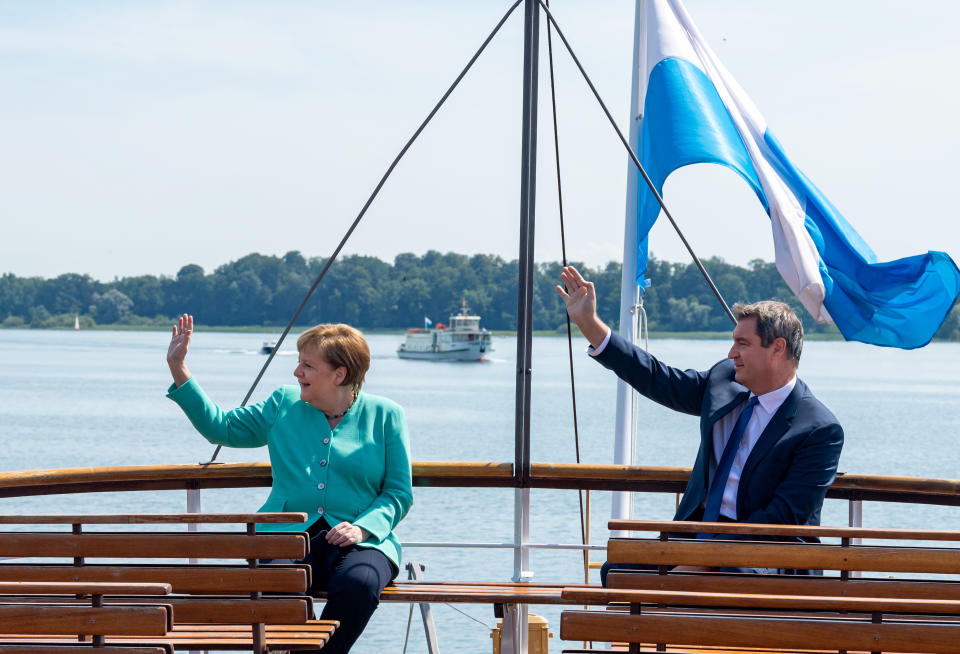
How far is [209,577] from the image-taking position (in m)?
3.91

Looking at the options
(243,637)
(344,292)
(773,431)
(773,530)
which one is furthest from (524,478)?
(344,292)

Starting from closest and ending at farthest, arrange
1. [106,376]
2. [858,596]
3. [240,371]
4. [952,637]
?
[952,637] → [858,596] → [106,376] → [240,371]

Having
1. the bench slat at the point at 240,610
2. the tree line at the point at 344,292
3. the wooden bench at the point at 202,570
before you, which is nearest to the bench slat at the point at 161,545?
the wooden bench at the point at 202,570

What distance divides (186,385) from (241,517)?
3.20 feet

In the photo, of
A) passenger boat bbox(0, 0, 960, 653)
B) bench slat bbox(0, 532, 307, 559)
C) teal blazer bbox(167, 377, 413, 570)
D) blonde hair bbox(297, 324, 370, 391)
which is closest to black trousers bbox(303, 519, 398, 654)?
teal blazer bbox(167, 377, 413, 570)

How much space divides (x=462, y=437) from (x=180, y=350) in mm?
40854

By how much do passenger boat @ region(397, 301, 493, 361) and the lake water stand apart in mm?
1111

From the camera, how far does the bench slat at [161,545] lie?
12.8 ft

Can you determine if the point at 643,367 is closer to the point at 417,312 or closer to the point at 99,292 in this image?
the point at 417,312

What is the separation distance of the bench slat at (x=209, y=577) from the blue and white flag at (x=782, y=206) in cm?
309

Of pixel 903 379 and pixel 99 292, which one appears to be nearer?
pixel 903 379

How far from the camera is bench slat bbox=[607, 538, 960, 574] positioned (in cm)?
383

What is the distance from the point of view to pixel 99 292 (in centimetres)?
10738

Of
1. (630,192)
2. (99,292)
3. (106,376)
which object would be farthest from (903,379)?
(630,192)
